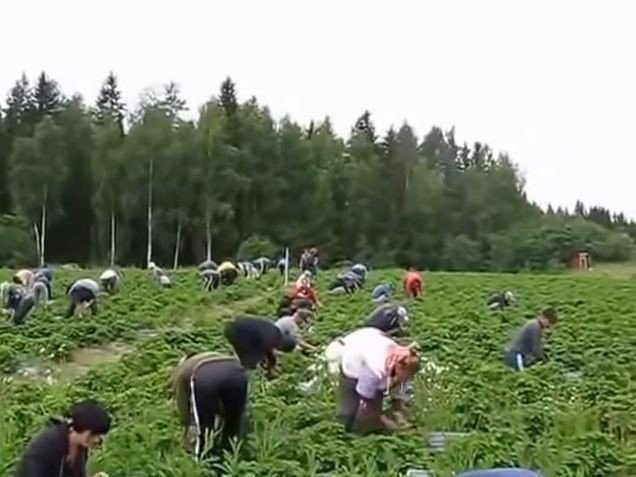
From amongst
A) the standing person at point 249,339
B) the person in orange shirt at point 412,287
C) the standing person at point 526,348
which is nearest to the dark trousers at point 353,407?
the standing person at point 249,339

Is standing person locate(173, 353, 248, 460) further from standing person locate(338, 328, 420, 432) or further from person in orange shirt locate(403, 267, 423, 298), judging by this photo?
person in orange shirt locate(403, 267, 423, 298)

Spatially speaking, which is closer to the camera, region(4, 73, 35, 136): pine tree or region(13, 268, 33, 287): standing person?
region(13, 268, 33, 287): standing person

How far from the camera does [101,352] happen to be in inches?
632

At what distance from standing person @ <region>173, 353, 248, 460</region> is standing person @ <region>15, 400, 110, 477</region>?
156 centimetres

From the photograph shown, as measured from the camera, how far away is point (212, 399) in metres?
7.33

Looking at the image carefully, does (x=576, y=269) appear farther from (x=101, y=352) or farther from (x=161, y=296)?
(x=101, y=352)

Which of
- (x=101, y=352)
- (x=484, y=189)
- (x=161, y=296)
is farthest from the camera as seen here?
(x=484, y=189)

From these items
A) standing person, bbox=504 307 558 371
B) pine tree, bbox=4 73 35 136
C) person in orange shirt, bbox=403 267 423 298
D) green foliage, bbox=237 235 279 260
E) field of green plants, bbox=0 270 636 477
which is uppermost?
pine tree, bbox=4 73 35 136

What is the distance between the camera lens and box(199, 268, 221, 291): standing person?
27.6m

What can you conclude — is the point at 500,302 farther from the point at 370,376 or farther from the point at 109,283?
the point at 370,376

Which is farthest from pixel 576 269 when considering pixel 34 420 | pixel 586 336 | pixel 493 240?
pixel 34 420

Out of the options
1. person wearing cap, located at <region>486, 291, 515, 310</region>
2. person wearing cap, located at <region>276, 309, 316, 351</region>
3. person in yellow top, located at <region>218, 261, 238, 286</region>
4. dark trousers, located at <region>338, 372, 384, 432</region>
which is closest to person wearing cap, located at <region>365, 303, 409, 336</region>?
person wearing cap, located at <region>276, 309, 316, 351</region>

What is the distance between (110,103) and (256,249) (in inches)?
1049

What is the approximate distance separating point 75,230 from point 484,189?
24.2 m
